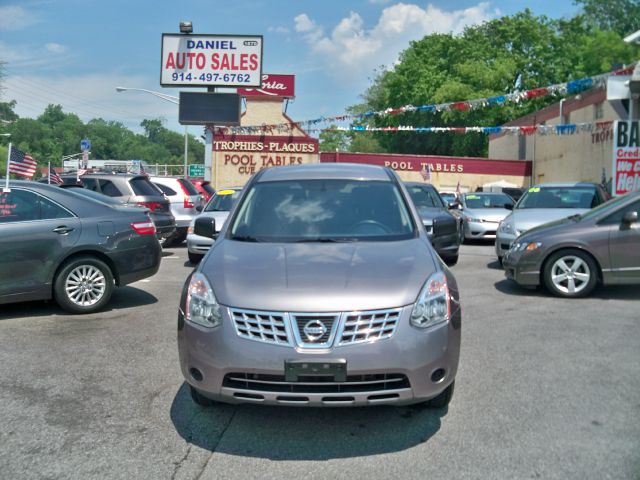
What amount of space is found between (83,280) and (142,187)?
5731 millimetres

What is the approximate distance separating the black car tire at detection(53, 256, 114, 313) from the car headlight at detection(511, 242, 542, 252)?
5.27 metres

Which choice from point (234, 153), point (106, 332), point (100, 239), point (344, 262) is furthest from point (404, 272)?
point (234, 153)

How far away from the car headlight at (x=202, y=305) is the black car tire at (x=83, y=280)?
3.86m

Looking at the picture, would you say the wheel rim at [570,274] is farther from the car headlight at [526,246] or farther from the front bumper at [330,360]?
the front bumper at [330,360]

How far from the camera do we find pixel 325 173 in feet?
17.8

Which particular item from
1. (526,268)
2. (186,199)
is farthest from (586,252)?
(186,199)

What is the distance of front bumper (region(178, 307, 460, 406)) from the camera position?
3.54 metres

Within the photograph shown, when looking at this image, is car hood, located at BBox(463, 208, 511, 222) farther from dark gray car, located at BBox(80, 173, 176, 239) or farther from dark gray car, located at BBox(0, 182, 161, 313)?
dark gray car, located at BBox(0, 182, 161, 313)

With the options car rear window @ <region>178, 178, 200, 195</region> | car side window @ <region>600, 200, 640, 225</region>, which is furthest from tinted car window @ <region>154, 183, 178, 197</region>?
car side window @ <region>600, 200, 640, 225</region>

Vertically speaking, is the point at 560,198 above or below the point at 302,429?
above

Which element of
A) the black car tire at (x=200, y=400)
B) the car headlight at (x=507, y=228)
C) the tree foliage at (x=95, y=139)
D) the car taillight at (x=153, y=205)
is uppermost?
the tree foliage at (x=95, y=139)

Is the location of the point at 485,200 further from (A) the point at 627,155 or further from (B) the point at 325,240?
(B) the point at 325,240

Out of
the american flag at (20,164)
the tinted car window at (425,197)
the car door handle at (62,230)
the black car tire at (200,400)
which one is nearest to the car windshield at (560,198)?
the tinted car window at (425,197)

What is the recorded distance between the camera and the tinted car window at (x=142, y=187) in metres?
12.8
